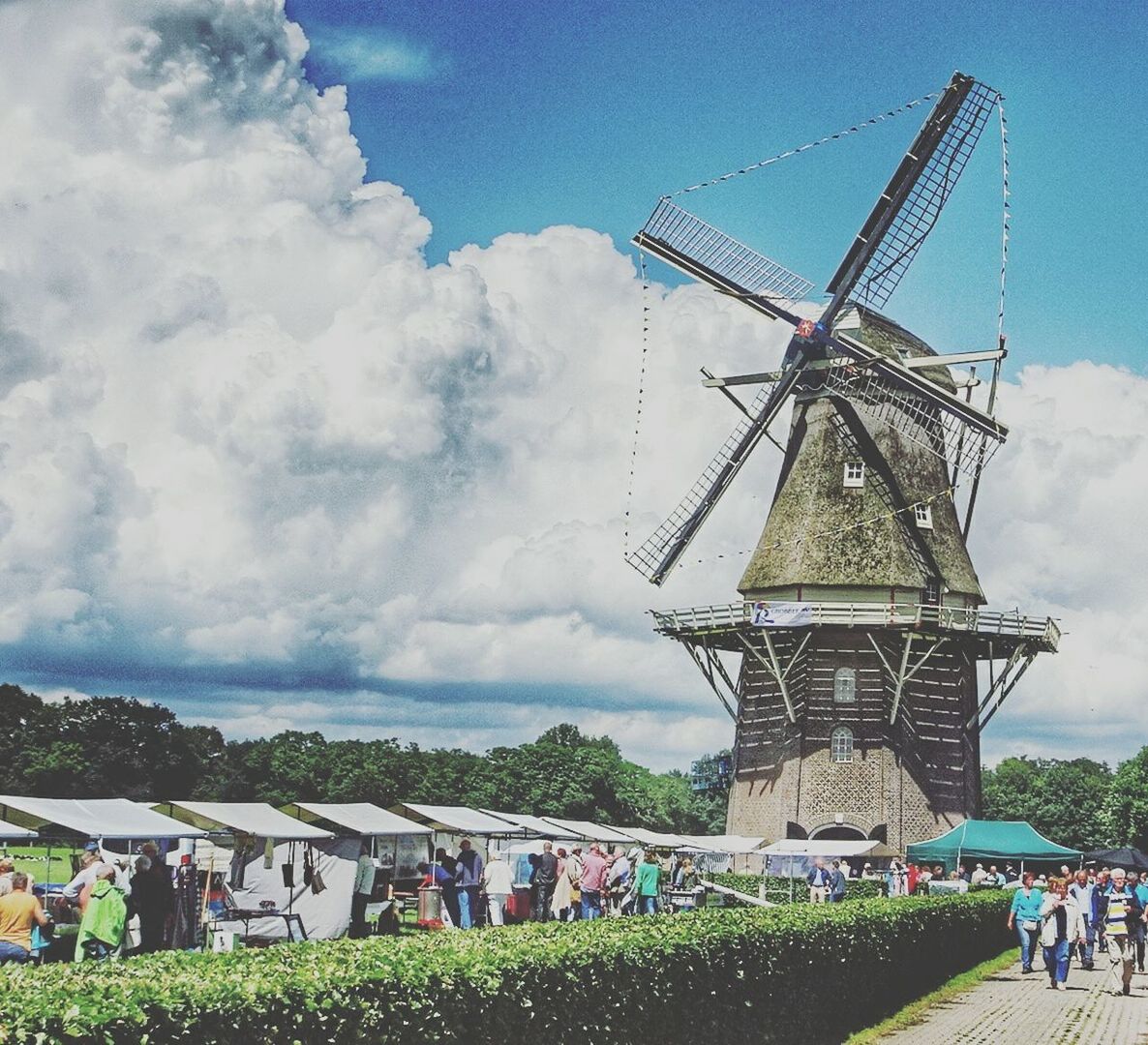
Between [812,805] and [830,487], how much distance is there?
9677 mm

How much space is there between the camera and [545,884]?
Answer: 85.6 ft

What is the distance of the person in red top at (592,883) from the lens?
24.3 metres

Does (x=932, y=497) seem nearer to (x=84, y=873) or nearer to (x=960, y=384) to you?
(x=960, y=384)

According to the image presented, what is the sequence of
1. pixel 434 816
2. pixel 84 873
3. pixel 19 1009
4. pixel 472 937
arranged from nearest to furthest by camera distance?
pixel 19 1009
pixel 472 937
pixel 84 873
pixel 434 816

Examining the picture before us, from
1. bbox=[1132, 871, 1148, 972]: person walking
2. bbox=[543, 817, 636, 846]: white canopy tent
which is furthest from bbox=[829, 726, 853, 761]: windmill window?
bbox=[1132, 871, 1148, 972]: person walking

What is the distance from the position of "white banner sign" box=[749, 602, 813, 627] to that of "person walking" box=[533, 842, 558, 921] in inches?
754

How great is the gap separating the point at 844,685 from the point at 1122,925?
2347 cm

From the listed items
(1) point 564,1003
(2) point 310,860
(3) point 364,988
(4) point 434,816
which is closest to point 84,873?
(2) point 310,860

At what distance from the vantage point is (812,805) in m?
44.6

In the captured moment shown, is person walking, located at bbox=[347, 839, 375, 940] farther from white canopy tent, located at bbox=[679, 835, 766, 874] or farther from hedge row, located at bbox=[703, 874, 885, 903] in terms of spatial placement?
white canopy tent, located at bbox=[679, 835, 766, 874]

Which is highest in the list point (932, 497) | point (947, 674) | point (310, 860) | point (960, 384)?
point (960, 384)

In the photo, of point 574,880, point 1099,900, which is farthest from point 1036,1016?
point 1099,900

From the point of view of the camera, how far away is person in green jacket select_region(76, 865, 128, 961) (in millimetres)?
15117

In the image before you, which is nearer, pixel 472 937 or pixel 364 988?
pixel 364 988
